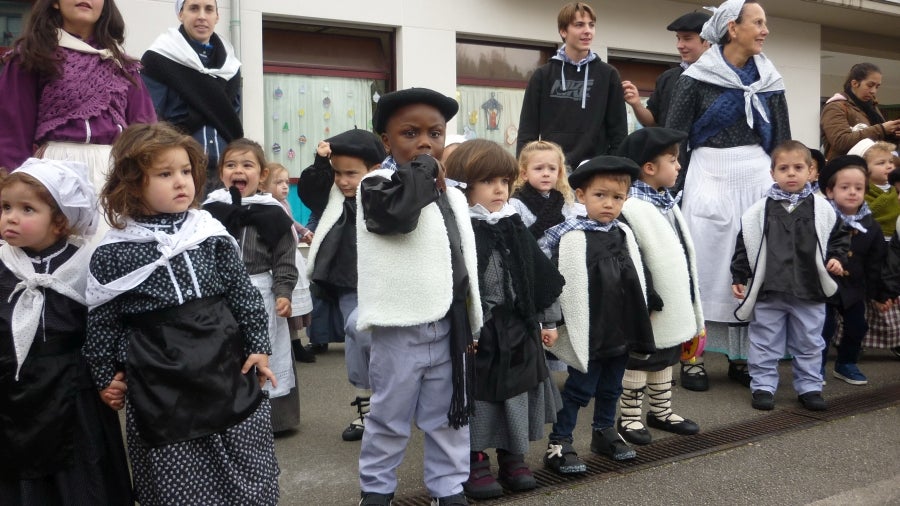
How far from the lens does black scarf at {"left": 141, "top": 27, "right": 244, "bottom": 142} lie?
5059 millimetres

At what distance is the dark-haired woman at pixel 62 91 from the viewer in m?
3.75

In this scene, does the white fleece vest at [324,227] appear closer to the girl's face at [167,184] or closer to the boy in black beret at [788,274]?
the girl's face at [167,184]

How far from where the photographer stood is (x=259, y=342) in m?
3.10

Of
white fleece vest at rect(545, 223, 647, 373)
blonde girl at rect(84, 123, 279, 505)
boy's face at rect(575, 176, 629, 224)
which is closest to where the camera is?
blonde girl at rect(84, 123, 279, 505)

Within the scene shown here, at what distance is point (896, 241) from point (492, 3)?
18.0 ft

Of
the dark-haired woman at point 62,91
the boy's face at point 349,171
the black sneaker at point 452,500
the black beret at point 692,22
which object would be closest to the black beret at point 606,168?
the boy's face at point 349,171

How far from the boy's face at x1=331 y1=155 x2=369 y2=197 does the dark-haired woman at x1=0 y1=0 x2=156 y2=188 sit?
1.10m

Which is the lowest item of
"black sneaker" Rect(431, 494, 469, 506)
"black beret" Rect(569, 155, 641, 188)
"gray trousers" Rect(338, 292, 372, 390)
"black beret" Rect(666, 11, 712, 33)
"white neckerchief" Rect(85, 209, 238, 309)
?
"black sneaker" Rect(431, 494, 469, 506)

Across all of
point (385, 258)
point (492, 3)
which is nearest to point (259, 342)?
point (385, 258)

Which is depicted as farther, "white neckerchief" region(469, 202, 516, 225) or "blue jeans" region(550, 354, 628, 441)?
"blue jeans" region(550, 354, 628, 441)

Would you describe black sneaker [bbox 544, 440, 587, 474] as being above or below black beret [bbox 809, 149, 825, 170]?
below

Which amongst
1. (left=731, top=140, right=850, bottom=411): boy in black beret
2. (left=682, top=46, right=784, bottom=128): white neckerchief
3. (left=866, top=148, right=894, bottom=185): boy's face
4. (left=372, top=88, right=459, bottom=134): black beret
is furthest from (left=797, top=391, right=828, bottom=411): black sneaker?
(left=372, top=88, right=459, bottom=134): black beret

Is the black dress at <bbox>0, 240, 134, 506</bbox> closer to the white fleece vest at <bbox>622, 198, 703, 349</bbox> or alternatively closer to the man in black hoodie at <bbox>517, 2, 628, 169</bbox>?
the white fleece vest at <bbox>622, 198, 703, 349</bbox>

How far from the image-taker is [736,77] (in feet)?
19.2
